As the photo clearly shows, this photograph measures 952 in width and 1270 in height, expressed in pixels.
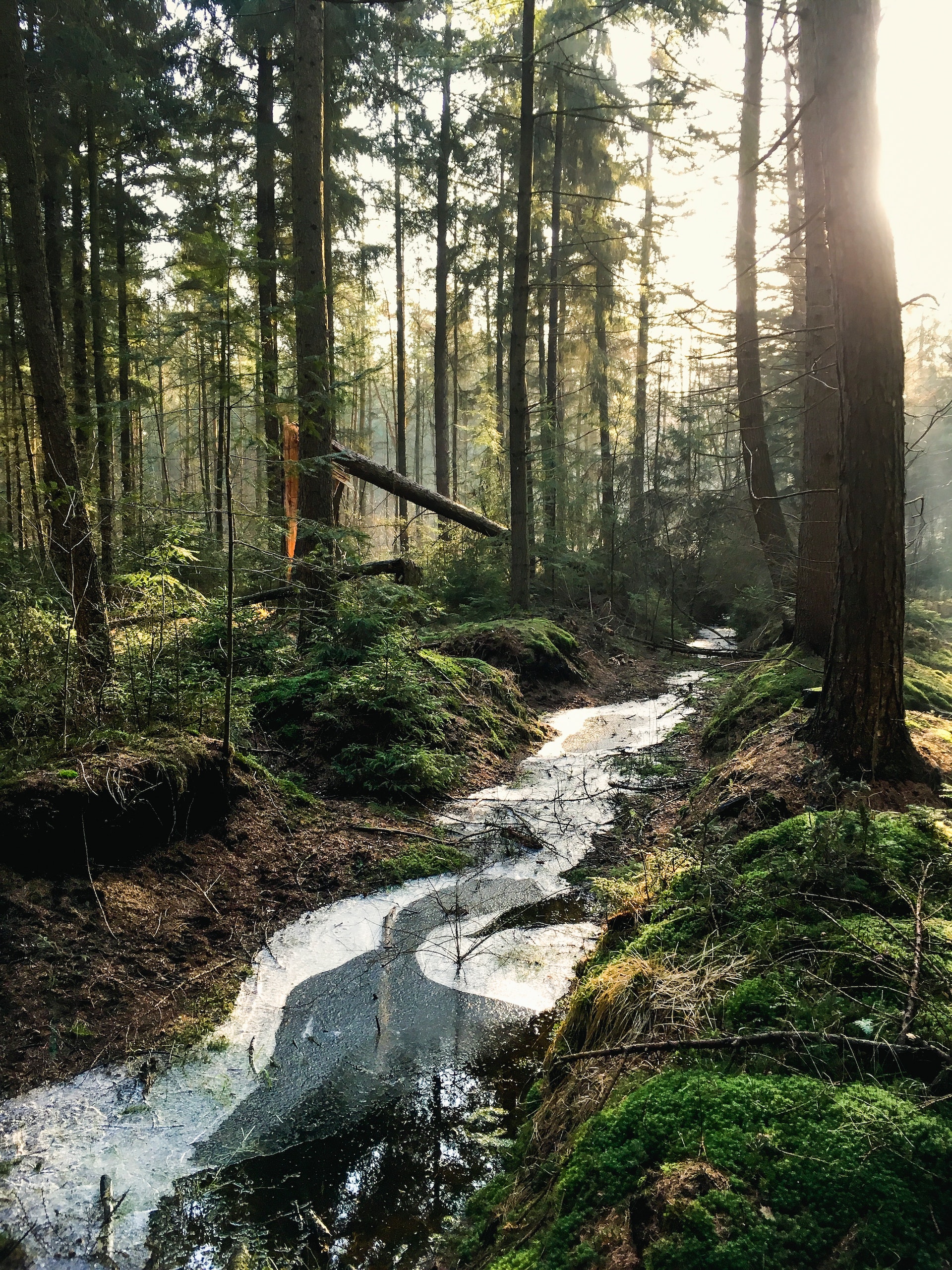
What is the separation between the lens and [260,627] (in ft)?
26.4

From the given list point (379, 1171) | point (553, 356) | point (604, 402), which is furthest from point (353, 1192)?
point (604, 402)

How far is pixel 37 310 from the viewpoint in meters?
6.70

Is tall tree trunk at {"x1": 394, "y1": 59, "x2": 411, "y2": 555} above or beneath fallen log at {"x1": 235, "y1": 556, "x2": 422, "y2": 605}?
above

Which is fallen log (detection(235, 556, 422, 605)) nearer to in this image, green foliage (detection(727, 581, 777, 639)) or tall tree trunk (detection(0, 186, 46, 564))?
tall tree trunk (detection(0, 186, 46, 564))

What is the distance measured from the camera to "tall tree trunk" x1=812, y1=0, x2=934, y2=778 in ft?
12.9

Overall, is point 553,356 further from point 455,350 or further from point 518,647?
point 518,647

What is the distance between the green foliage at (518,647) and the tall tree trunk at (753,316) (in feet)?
11.5

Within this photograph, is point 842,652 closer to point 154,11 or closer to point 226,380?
point 226,380

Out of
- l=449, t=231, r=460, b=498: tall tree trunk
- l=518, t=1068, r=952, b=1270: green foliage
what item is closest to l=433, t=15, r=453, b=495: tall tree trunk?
l=449, t=231, r=460, b=498: tall tree trunk

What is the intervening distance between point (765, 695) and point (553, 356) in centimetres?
1571

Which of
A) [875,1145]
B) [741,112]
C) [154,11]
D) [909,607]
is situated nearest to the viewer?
[875,1145]

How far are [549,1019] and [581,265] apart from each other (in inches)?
758

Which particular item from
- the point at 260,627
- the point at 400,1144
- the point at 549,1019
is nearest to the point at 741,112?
the point at 260,627

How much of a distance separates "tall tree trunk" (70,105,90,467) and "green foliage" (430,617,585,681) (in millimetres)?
7304
